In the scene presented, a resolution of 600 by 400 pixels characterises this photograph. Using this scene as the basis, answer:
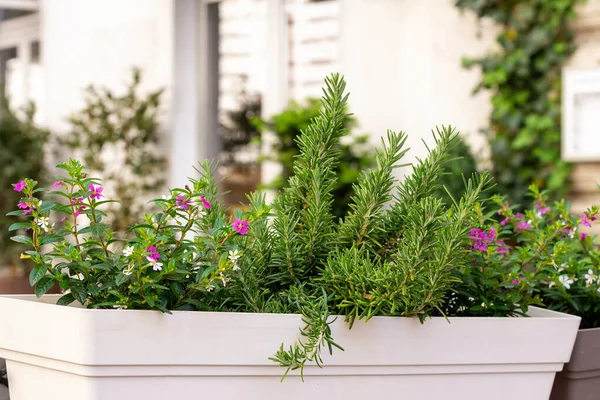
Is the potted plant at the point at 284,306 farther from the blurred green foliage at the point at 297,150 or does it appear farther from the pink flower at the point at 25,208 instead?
the blurred green foliage at the point at 297,150

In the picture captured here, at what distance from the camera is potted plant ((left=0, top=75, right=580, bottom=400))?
2.48ft

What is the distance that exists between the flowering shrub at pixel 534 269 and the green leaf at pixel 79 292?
0.36 metres

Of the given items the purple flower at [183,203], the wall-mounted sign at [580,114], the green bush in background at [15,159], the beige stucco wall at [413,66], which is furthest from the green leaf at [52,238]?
the green bush in background at [15,159]

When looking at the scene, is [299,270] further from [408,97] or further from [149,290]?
[408,97]

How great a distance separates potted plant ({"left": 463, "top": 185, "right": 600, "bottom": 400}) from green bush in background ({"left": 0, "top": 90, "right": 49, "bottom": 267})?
6507mm

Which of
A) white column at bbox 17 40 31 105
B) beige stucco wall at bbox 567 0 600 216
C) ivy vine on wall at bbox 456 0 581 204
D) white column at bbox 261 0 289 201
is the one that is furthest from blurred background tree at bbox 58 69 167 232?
beige stucco wall at bbox 567 0 600 216

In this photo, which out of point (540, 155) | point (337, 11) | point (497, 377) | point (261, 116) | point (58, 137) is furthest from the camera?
point (58, 137)

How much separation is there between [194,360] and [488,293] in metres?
0.32

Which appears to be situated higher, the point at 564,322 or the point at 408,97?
the point at 408,97

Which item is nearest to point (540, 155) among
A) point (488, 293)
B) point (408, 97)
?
point (408, 97)

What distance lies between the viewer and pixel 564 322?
870 mm

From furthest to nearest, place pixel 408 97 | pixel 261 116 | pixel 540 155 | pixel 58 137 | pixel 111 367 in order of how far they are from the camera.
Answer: pixel 58 137 → pixel 261 116 → pixel 408 97 → pixel 540 155 → pixel 111 367

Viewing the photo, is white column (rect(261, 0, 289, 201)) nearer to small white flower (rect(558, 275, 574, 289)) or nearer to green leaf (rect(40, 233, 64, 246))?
small white flower (rect(558, 275, 574, 289))

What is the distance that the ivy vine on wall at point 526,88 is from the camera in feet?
13.9
